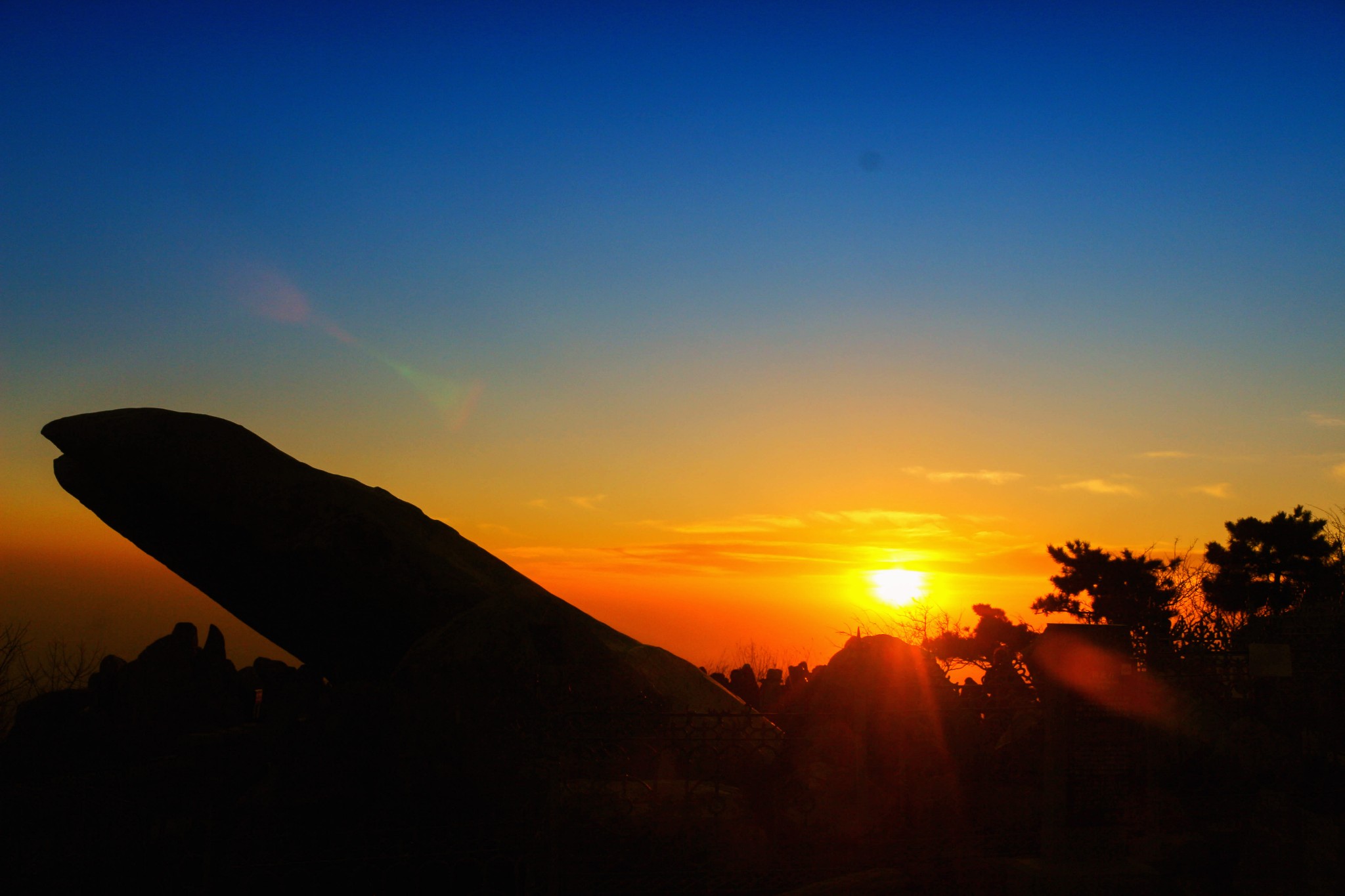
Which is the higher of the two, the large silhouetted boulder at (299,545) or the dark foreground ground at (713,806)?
the large silhouetted boulder at (299,545)

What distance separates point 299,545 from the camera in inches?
449

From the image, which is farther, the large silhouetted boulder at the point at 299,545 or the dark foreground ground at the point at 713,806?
the large silhouetted boulder at the point at 299,545

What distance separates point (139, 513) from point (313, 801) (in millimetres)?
6671

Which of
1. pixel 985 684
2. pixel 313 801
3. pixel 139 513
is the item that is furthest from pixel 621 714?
pixel 985 684

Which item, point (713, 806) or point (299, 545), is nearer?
point (713, 806)

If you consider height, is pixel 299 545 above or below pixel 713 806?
above

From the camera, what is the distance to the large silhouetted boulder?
37.4 ft

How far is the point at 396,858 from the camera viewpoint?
608 cm

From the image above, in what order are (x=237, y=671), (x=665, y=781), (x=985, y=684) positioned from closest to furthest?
(x=665, y=781) → (x=237, y=671) → (x=985, y=684)

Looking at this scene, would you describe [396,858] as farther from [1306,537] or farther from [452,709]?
[1306,537]

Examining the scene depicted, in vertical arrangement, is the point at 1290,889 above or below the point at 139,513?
below

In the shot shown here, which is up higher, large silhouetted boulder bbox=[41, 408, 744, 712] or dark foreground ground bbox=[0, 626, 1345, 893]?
large silhouetted boulder bbox=[41, 408, 744, 712]

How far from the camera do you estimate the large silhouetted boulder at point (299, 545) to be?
37.4 feet

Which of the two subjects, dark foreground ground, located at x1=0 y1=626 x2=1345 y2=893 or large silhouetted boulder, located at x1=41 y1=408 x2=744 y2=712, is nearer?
dark foreground ground, located at x1=0 y1=626 x2=1345 y2=893
